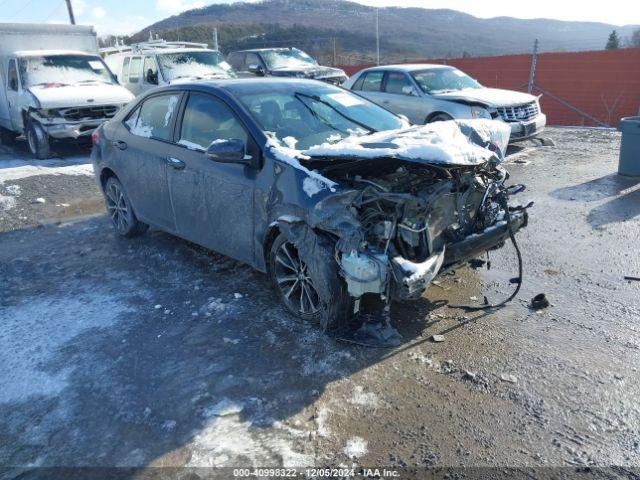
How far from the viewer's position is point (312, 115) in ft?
15.3

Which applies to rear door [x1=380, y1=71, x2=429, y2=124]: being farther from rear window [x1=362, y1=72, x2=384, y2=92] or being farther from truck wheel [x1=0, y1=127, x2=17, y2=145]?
truck wheel [x1=0, y1=127, x2=17, y2=145]

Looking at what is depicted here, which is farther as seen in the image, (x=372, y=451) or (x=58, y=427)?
(x=58, y=427)

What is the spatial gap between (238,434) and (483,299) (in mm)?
2393

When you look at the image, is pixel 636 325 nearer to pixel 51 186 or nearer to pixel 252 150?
pixel 252 150

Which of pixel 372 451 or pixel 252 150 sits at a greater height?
pixel 252 150

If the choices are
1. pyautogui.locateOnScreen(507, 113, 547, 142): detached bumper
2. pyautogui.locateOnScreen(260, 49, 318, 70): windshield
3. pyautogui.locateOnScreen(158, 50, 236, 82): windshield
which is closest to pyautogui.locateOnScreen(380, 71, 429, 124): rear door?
pyautogui.locateOnScreen(507, 113, 547, 142): detached bumper

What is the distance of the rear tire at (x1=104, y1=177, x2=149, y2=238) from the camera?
5961 millimetres

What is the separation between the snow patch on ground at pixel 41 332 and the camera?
3475mm

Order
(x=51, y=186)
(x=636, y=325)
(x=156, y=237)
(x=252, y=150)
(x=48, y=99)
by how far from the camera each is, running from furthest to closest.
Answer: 1. (x=48, y=99)
2. (x=51, y=186)
3. (x=156, y=237)
4. (x=252, y=150)
5. (x=636, y=325)

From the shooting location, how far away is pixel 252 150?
4.15m

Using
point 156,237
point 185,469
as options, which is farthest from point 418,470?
point 156,237

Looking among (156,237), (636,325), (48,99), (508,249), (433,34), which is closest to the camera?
(636,325)

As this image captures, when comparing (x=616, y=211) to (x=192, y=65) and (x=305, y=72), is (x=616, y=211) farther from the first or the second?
(x=305, y=72)

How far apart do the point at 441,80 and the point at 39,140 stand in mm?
8359
